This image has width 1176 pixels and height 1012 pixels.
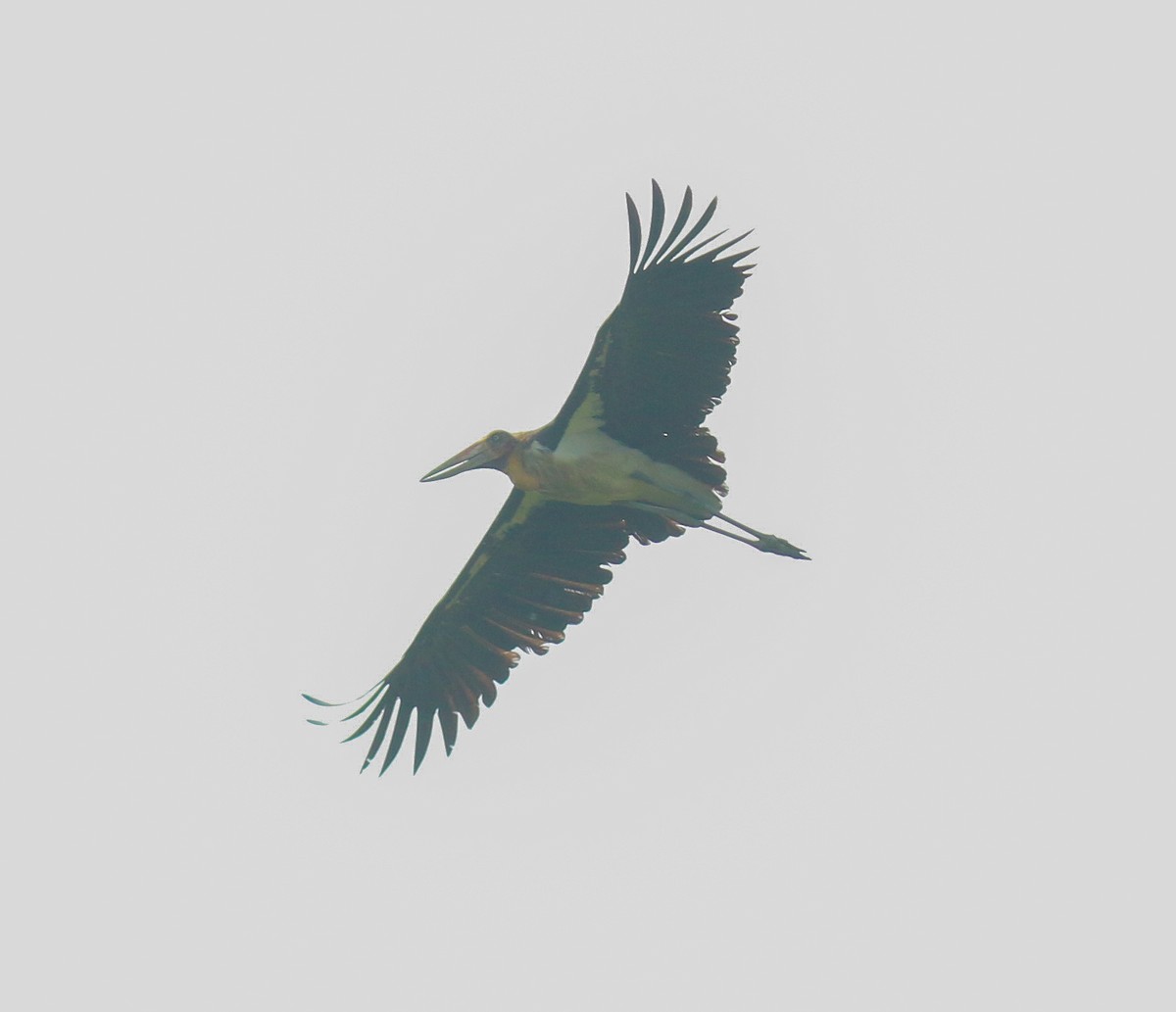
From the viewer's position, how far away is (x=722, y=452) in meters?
20.0

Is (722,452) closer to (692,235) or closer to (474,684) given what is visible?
(692,235)

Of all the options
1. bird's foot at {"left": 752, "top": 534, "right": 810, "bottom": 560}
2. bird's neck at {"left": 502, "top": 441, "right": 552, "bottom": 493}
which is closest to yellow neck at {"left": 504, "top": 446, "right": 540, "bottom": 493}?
bird's neck at {"left": 502, "top": 441, "right": 552, "bottom": 493}

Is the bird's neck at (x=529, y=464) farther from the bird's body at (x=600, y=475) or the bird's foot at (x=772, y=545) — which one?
the bird's foot at (x=772, y=545)

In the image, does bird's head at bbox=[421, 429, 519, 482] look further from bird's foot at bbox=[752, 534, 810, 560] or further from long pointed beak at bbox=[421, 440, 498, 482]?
bird's foot at bbox=[752, 534, 810, 560]

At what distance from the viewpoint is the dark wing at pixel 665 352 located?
62.4ft

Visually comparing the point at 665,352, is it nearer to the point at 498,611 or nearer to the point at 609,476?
the point at 609,476

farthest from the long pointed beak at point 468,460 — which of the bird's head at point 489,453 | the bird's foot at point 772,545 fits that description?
the bird's foot at point 772,545

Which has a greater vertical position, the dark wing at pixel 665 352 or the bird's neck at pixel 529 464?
the dark wing at pixel 665 352

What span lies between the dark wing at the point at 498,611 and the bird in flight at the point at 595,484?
1cm

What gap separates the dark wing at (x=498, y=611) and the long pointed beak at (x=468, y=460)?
0.65 m

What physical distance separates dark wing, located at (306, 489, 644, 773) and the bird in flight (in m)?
0.01

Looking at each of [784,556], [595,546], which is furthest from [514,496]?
[784,556]

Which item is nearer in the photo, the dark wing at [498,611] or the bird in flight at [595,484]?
the bird in flight at [595,484]

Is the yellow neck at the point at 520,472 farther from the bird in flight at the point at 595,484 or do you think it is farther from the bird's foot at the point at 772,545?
the bird's foot at the point at 772,545
